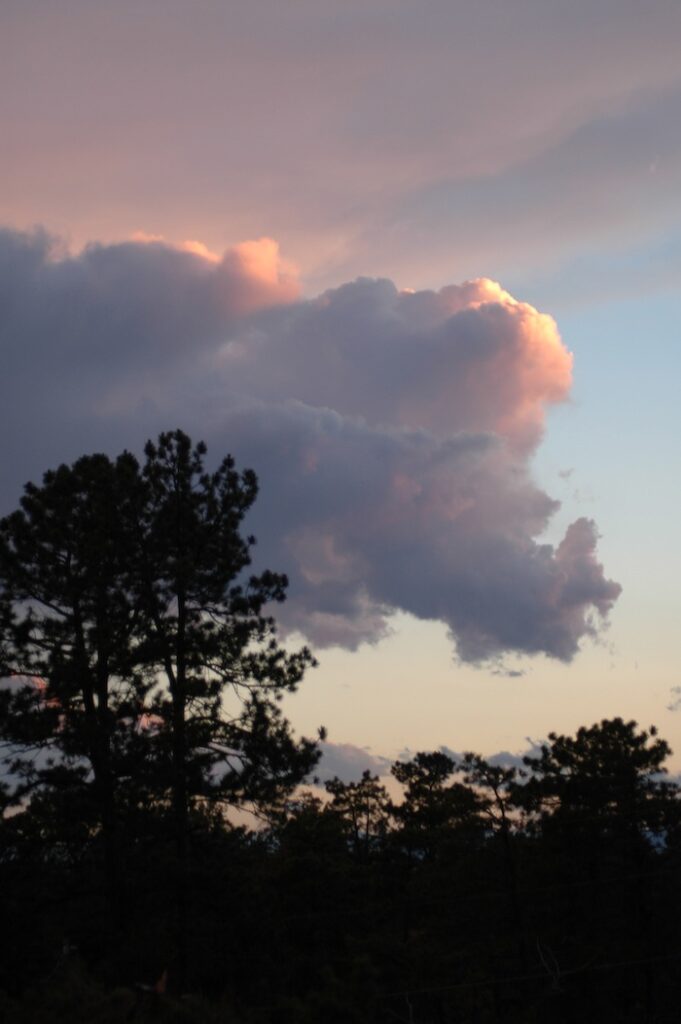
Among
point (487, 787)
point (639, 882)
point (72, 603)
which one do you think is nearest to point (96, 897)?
point (72, 603)

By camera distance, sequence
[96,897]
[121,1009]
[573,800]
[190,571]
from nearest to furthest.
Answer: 1. [121,1009]
2. [96,897]
3. [190,571]
4. [573,800]

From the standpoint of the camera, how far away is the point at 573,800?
47.2 m

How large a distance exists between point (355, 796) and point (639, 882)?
69.2 ft

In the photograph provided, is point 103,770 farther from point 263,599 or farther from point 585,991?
point 585,991

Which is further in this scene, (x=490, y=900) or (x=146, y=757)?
(x=490, y=900)

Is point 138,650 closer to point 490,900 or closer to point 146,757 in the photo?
point 146,757

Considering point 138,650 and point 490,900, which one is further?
point 490,900

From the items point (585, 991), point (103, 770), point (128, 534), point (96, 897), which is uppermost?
point (128, 534)

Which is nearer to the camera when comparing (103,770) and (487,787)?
(103,770)

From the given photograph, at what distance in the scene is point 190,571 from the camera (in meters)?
29.2

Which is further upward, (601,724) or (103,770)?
(601,724)

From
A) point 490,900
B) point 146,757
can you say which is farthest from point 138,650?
point 490,900

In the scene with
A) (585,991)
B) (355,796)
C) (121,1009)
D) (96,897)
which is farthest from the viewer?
(355,796)

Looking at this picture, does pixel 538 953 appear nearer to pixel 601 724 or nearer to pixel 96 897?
pixel 601 724
